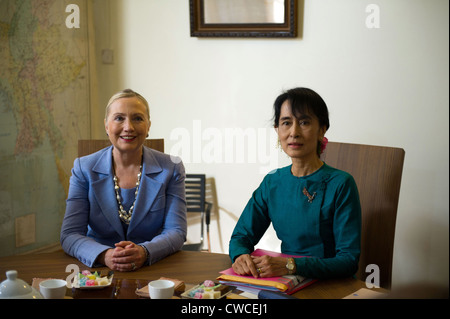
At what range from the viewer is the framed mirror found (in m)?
3.08

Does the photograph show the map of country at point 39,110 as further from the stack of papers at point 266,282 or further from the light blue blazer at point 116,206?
the stack of papers at point 266,282

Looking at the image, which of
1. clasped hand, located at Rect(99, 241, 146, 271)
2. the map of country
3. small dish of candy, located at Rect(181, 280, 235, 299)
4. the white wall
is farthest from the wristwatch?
the map of country

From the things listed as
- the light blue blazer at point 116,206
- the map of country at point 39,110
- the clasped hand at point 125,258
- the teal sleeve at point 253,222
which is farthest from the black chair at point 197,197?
the clasped hand at point 125,258

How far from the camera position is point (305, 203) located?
1.61 metres

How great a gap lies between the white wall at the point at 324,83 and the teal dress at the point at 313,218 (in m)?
1.38

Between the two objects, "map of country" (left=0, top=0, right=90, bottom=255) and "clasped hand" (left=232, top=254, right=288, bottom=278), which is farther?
"map of country" (left=0, top=0, right=90, bottom=255)

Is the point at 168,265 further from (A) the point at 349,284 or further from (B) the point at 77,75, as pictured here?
(B) the point at 77,75

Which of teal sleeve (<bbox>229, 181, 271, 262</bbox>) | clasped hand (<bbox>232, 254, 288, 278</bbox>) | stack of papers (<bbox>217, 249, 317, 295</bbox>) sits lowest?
stack of papers (<bbox>217, 249, 317, 295</bbox>)

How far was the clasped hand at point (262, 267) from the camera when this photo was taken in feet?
4.63

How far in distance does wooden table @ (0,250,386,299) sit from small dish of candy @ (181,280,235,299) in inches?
3.6

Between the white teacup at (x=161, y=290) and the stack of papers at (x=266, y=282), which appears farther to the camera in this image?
the stack of papers at (x=266, y=282)

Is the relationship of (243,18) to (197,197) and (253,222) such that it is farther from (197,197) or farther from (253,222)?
(253,222)
